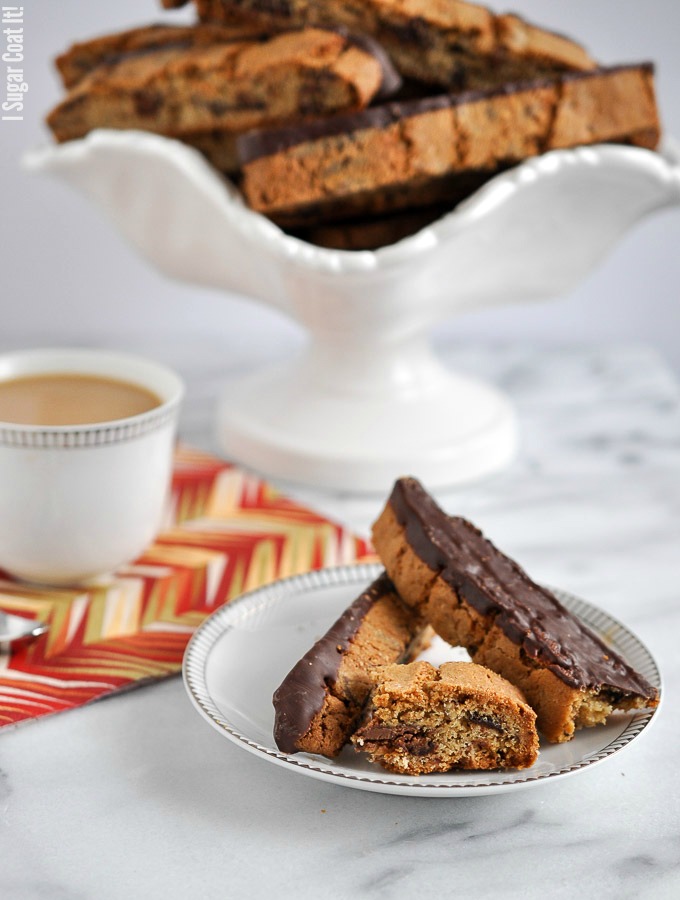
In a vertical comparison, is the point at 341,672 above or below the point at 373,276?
below

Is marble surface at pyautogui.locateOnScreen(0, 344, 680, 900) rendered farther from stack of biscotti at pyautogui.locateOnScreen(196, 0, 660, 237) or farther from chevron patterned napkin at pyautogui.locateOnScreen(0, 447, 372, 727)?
stack of biscotti at pyautogui.locateOnScreen(196, 0, 660, 237)

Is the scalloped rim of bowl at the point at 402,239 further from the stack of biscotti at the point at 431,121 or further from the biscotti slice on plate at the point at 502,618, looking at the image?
the biscotti slice on plate at the point at 502,618

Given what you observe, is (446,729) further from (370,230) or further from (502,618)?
(370,230)

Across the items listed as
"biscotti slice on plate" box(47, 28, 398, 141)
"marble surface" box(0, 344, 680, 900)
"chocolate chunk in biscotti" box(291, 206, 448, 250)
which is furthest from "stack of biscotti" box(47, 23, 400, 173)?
"marble surface" box(0, 344, 680, 900)

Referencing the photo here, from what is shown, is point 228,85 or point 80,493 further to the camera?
point 228,85

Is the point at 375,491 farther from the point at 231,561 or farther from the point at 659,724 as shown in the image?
the point at 659,724

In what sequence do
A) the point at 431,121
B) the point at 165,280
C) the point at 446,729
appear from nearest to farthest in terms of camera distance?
1. the point at 446,729
2. the point at 431,121
3. the point at 165,280

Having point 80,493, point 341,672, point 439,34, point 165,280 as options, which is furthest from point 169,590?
point 165,280
